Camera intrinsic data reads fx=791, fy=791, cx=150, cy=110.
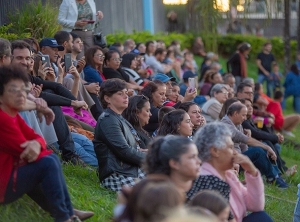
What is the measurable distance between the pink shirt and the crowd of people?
1 centimetres

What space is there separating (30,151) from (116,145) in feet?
7.23

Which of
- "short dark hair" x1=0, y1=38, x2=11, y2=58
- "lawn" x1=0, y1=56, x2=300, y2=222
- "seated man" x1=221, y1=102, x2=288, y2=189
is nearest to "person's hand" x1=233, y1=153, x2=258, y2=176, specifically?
"lawn" x1=0, y1=56, x2=300, y2=222

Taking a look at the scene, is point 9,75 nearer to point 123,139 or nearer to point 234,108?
point 123,139

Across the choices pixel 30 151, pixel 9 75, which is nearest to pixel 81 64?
pixel 9 75

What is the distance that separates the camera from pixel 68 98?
9344 millimetres

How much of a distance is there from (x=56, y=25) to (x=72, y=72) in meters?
2.78

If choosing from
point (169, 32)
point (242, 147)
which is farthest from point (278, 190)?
point (169, 32)

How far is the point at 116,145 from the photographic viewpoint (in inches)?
333

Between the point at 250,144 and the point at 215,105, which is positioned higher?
the point at 215,105

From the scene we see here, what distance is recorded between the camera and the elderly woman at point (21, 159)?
6383 mm

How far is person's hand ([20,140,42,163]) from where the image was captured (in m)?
6.34

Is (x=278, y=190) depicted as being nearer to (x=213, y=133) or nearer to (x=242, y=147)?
(x=242, y=147)

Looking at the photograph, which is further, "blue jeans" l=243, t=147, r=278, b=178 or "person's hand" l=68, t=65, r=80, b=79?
"blue jeans" l=243, t=147, r=278, b=178

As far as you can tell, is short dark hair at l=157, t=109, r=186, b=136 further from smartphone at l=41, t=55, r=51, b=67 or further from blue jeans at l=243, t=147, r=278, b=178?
blue jeans at l=243, t=147, r=278, b=178
